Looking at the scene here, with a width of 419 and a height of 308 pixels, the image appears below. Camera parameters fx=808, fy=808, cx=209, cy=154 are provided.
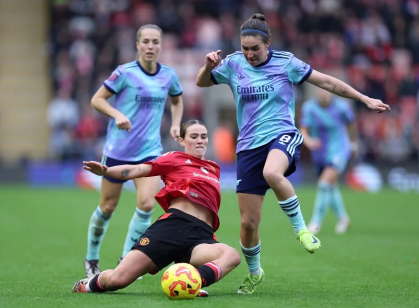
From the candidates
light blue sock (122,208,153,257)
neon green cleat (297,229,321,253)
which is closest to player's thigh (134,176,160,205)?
light blue sock (122,208,153,257)

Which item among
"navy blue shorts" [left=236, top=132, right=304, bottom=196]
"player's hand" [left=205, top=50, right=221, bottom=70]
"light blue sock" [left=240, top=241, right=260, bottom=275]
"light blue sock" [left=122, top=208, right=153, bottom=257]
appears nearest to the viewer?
"player's hand" [left=205, top=50, right=221, bottom=70]

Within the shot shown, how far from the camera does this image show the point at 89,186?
23.7m

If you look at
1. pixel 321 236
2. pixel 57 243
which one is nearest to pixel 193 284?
pixel 57 243

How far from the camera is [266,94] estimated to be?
7.57 metres

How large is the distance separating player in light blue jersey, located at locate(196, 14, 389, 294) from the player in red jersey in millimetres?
348

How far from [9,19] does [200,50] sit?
6.66m

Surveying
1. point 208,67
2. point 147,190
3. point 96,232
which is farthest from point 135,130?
point 208,67

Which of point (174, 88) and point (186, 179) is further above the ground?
point (174, 88)

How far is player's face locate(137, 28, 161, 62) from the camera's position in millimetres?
9047

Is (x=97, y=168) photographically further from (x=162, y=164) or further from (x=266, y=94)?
(x=266, y=94)

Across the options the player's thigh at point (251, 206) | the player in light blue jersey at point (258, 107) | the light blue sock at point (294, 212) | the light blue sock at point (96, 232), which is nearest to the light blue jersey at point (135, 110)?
the light blue sock at point (96, 232)

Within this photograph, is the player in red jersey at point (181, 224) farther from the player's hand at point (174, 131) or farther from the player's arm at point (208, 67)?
the player's hand at point (174, 131)

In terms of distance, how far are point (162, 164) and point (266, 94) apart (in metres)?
1.17

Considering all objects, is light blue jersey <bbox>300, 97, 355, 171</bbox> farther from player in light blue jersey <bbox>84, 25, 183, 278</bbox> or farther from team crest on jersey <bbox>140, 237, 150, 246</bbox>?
team crest on jersey <bbox>140, 237, 150, 246</bbox>
